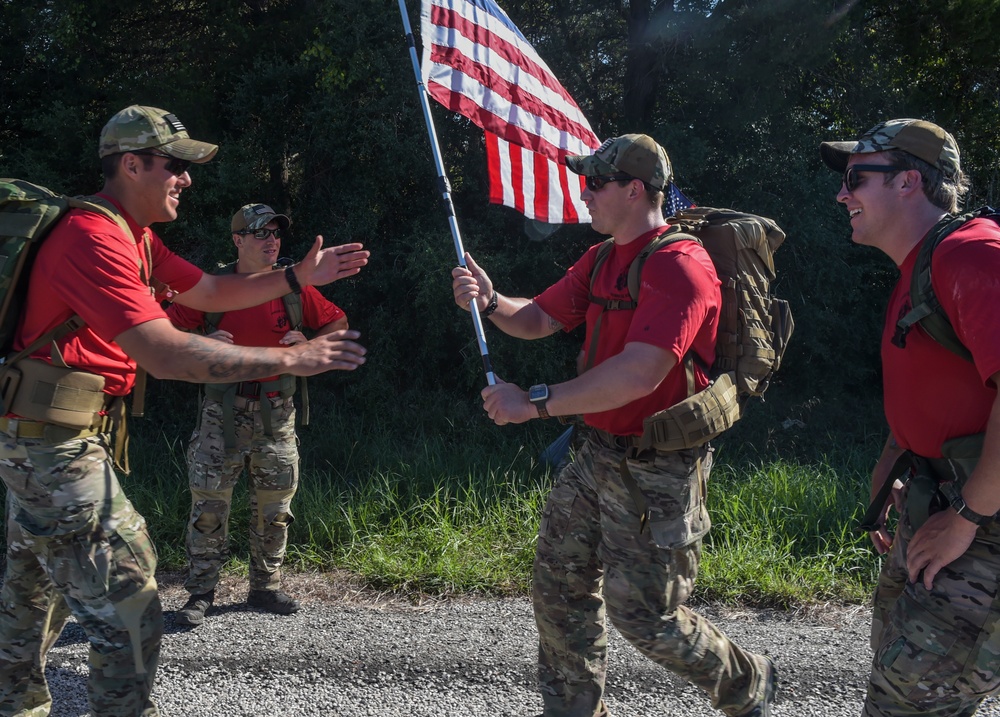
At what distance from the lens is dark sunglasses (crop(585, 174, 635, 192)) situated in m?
3.35

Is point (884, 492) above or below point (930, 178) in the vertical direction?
below

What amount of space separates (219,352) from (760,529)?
3779 millimetres

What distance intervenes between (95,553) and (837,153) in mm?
2823

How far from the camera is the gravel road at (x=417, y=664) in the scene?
374 centimetres

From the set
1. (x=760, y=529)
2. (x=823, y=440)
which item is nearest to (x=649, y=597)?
(x=760, y=529)

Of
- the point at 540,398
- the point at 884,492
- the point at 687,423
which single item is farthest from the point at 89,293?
the point at 884,492

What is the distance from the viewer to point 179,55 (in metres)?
8.98

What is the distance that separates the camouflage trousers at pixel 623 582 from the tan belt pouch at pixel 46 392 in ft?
5.78

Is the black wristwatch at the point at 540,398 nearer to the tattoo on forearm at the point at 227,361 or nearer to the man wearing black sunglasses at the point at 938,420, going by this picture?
the tattoo on forearm at the point at 227,361

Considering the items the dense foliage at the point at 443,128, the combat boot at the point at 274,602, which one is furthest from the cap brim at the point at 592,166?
the dense foliage at the point at 443,128

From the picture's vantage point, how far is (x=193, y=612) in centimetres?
466

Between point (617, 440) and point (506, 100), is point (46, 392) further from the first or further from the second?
point (506, 100)

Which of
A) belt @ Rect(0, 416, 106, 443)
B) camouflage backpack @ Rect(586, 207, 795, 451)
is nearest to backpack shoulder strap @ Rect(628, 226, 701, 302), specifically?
camouflage backpack @ Rect(586, 207, 795, 451)

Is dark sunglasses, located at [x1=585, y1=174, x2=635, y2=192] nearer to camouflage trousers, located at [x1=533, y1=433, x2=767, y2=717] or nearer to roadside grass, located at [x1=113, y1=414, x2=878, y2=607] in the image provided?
camouflage trousers, located at [x1=533, y1=433, x2=767, y2=717]
